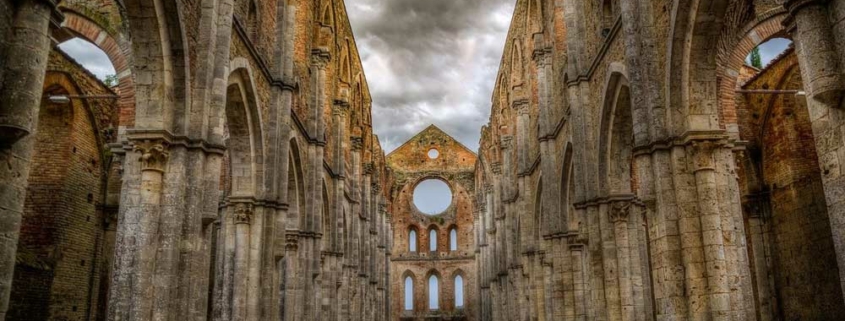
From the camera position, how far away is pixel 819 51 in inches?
231

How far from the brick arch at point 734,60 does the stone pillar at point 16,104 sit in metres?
8.79

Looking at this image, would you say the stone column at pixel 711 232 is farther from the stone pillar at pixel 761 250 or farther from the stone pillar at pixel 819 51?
the stone pillar at pixel 761 250

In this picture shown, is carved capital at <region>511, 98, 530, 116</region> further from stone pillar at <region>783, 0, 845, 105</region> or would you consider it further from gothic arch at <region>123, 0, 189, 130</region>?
stone pillar at <region>783, 0, 845, 105</region>

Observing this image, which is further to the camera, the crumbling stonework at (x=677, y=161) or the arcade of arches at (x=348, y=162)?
the crumbling stonework at (x=677, y=161)

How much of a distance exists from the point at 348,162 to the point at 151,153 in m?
19.9

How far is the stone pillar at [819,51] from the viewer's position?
229 inches

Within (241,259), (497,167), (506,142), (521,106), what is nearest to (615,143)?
(241,259)

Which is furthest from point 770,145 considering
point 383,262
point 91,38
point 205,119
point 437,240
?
point 437,240

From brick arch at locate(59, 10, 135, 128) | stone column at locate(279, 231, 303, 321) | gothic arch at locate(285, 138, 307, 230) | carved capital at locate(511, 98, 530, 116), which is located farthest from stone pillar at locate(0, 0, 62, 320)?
carved capital at locate(511, 98, 530, 116)

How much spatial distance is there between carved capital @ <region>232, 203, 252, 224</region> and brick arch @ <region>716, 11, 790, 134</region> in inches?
362

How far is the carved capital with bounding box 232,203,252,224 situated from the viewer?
14523mm

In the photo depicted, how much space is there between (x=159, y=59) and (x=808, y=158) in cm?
1540

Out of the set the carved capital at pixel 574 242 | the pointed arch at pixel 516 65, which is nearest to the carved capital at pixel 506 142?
the pointed arch at pixel 516 65

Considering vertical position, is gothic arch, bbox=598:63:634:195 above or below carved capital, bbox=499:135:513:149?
below
